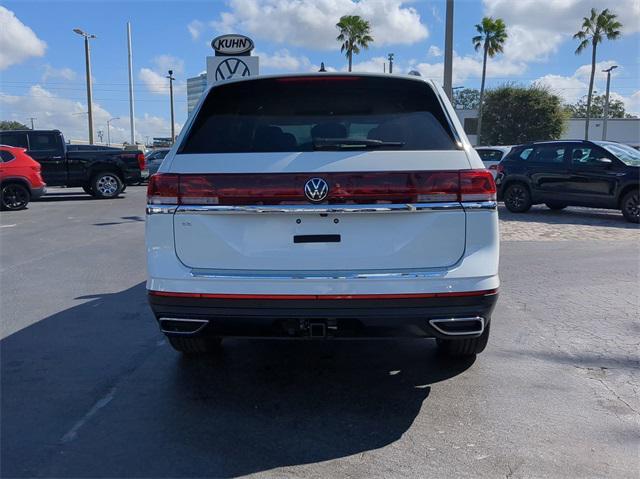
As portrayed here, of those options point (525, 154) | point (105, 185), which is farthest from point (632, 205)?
point (105, 185)

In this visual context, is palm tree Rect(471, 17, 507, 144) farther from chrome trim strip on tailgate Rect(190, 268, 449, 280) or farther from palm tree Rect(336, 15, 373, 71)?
chrome trim strip on tailgate Rect(190, 268, 449, 280)

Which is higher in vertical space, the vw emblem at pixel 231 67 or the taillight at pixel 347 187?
the vw emblem at pixel 231 67

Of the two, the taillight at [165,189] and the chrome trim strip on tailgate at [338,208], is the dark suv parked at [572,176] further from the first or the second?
the taillight at [165,189]

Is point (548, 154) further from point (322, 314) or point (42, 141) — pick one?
point (42, 141)

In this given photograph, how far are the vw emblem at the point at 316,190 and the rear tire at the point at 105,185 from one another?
17.6 m

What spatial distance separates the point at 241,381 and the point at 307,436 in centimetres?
94

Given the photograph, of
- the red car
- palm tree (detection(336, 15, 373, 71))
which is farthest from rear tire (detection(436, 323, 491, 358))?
palm tree (detection(336, 15, 373, 71))

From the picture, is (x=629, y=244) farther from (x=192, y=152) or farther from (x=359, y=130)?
(x=192, y=152)

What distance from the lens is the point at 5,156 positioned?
15328 mm

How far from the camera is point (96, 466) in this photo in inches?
120

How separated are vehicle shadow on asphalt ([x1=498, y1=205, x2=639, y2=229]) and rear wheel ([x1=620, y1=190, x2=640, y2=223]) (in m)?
0.15

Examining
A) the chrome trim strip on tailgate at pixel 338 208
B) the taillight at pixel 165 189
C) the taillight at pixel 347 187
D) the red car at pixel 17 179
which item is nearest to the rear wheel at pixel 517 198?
the taillight at pixel 347 187

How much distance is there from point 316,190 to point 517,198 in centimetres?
1230

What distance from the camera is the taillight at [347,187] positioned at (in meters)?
3.21
